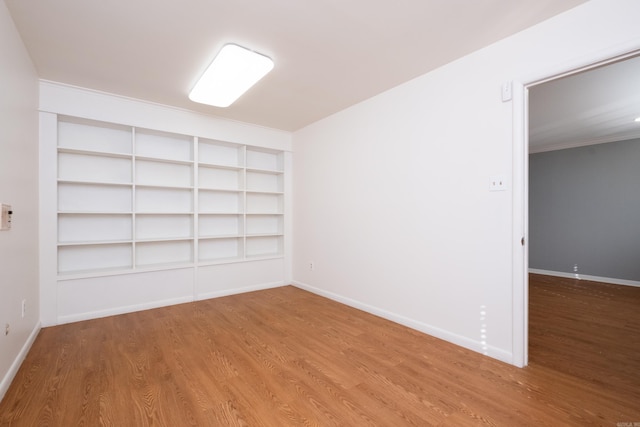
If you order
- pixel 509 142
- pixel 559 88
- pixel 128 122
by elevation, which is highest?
pixel 559 88

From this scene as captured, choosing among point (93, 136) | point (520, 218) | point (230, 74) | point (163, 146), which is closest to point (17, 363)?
point (93, 136)

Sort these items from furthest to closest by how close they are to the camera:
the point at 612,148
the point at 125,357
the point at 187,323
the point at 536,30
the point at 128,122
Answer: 1. the point at 612,148
2. the point at 128,122
3. the point at 187,323
4. the point at 125,357
5. the point at 536,30

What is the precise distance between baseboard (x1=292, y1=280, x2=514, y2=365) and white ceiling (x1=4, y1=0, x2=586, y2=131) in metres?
2.39

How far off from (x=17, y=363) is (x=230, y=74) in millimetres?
2721

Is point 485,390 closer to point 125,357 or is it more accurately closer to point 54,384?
point 125,357

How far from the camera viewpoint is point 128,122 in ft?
10.6

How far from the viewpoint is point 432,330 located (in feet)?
8.50

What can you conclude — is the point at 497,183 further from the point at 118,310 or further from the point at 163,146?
the point at 118,310

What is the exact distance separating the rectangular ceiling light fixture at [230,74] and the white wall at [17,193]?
4.13 feet

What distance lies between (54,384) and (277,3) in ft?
9.37

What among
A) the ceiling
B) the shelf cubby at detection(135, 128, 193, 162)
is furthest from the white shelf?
the ceiling

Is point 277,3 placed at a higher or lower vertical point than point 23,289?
higher

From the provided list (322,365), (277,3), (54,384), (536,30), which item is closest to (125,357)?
(54,384)

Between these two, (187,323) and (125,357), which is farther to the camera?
(187,323)
